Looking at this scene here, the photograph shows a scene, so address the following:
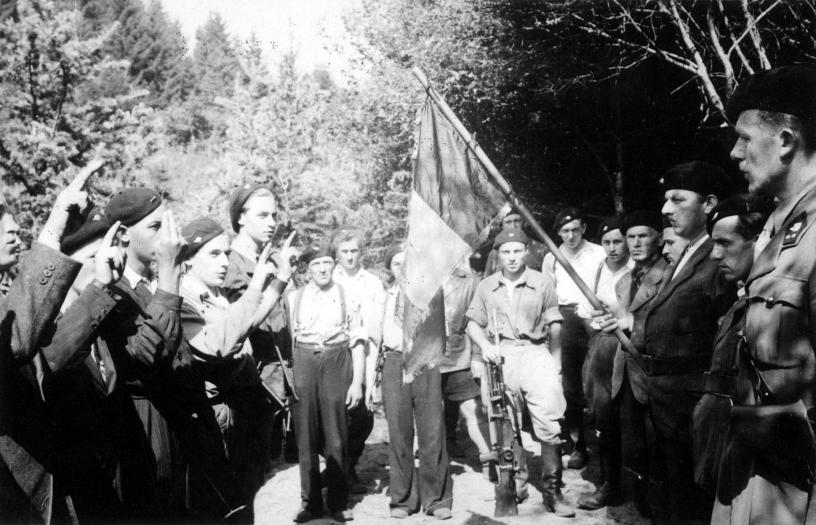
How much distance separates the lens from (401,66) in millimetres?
13758

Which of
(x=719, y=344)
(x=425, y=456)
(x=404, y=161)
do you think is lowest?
(x=425, y=456)

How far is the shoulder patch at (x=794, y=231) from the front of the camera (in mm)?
2191

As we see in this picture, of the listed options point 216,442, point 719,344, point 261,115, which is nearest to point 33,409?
point 216,442

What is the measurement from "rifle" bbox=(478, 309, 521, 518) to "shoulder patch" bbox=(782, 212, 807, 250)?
11.4ft

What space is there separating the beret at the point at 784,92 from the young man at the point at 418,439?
139 inches

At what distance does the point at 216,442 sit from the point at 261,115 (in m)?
14.0

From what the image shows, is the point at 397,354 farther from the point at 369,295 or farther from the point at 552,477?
the point at 552,477

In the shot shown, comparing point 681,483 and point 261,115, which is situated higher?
point 261,115

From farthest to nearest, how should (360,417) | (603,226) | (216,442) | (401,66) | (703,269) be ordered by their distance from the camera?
(401,66)
(603,226)
(360,417)
(703,269)
(216,442)

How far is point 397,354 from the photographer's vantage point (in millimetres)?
5855

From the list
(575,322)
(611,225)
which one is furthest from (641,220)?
(575,322)

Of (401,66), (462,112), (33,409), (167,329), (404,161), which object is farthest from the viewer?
(404,161)

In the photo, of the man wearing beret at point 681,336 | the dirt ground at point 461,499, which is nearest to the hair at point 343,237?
the dirt ground at point 461,499

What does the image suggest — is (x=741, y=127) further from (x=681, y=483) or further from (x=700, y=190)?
(x=681, y=483)
